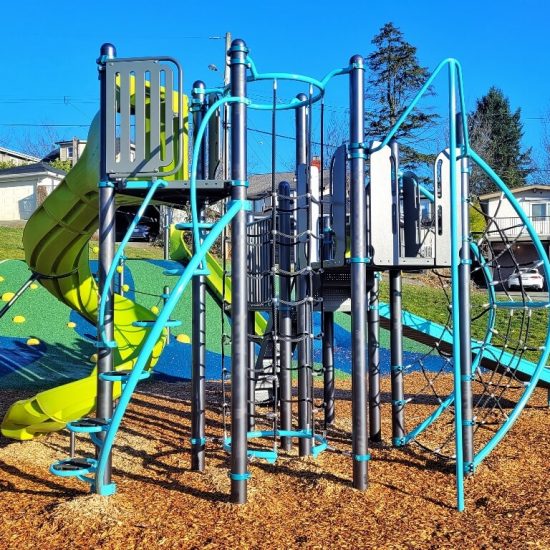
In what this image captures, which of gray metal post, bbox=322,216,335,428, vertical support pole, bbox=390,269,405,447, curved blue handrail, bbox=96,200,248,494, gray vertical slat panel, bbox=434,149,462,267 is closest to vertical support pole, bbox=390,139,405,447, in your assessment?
vertical support pole, bbox=390,269,405,447

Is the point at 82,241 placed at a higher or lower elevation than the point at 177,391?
higher

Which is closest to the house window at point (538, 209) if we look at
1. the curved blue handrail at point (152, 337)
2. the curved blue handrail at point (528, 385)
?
the curved blue handrail at point (528, 385)

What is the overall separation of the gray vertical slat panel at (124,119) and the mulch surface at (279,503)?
2.40 metres

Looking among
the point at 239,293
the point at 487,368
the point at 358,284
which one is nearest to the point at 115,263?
the point at 239,293

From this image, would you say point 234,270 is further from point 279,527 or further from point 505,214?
point 505,214

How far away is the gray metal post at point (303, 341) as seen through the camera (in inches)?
236

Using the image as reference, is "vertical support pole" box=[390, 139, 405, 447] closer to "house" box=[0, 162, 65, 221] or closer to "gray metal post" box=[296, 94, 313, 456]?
"gray metal post" box=[296, 94, 313, 456]

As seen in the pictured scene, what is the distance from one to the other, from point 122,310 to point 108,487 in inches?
158

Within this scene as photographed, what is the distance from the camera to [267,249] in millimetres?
7227

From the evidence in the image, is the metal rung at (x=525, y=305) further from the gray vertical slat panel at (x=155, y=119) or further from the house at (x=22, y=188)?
the house at (x=22, y=188)

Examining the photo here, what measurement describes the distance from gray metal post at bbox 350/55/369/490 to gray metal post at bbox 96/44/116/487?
70.2 inches

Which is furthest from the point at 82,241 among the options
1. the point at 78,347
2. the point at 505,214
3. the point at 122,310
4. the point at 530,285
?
the point at 505,214

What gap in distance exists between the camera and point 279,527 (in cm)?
450

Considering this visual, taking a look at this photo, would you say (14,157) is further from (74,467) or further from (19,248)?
(74,467)
